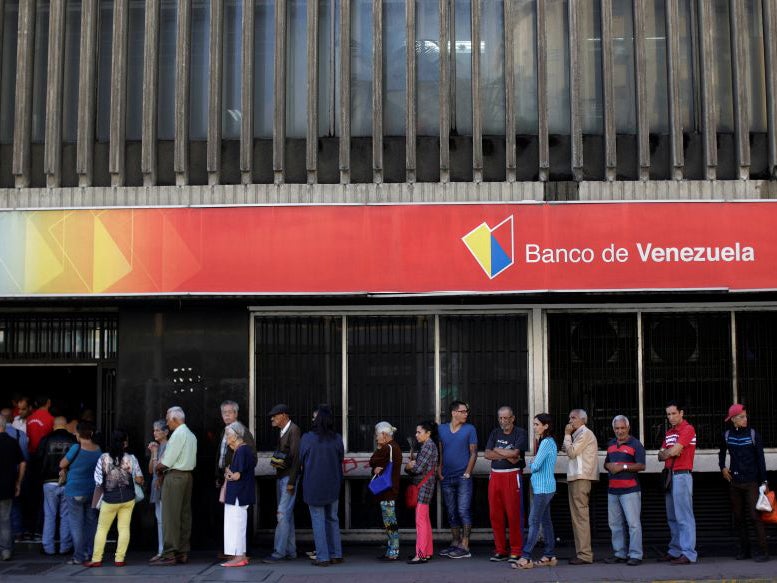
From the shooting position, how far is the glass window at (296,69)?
13.9 metres

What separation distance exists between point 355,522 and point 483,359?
2664 mm

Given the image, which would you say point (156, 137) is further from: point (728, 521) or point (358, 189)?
point (728, 521)

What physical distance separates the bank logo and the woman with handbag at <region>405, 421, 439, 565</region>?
2.04 meters

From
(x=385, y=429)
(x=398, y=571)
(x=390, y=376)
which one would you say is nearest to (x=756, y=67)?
(x=390, y=376)

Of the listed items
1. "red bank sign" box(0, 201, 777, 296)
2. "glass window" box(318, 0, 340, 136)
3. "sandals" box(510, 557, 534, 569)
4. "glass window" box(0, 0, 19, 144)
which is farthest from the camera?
"glass window" box(0, 0, 19, 144)

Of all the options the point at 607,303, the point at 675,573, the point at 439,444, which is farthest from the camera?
the point at 607,303

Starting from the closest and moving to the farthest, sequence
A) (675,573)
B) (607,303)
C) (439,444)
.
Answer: (675,573) → (439,444) → (607,303)

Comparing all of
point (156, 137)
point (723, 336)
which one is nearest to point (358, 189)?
point (156, 137)

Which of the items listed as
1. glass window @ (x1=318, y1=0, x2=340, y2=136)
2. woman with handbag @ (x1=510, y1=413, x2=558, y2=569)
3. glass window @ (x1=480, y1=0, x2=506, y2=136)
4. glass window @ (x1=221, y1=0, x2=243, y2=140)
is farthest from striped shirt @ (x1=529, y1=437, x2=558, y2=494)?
glass window @ (x1=221, y1=0, x2=243, y2=140)

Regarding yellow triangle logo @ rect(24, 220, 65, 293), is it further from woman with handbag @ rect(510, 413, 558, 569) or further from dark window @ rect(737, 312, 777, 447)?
dark window @ rect(737, 312, 777, 447)

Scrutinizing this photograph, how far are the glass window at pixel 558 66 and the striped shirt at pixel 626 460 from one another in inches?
162

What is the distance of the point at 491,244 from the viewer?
1286 centimetres

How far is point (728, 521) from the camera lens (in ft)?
44.5

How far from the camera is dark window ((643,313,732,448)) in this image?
1373 cm
